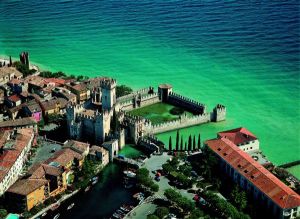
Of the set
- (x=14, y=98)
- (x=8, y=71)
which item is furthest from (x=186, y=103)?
(x=8, y=71)

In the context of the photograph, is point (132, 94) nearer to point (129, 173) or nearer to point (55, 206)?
point (129, 173)

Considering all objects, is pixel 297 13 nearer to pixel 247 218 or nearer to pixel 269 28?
pixel 269 28

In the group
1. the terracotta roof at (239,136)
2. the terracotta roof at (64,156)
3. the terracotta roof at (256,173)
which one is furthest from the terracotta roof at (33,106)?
the terracotta roof at (239,136)

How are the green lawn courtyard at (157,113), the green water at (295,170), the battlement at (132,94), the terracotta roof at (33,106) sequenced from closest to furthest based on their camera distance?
the green water at (295,170) < the terracotta roof at (33,106) < the green lawn courtyard at (157,113) < the battlement at (132,94)

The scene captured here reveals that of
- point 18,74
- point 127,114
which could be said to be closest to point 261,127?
point 127,114

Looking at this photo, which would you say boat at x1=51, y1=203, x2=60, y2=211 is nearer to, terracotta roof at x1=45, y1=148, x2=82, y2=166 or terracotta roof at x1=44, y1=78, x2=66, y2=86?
terracotta roof at x1=45, y1=148, x2=82, y2=166

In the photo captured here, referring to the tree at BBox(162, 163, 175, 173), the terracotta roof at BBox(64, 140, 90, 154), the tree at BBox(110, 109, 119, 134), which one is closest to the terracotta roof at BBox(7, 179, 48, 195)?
the terracotta roof at BBox(64, 140, 90, 154)

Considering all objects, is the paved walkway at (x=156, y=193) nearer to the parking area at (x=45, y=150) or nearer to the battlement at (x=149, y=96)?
the parking area at (x=45, y=150)
